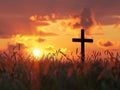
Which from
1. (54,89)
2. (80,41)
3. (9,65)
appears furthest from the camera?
(80,41)

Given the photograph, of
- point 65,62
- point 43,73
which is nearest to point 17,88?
point 43,73

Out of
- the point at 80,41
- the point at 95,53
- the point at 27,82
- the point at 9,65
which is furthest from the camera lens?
the point at 80,41

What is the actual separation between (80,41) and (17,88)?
16808 mm

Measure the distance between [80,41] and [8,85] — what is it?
16.4m

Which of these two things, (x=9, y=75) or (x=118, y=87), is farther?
(x=9, y=75)

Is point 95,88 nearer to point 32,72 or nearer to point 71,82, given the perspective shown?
point 71,82

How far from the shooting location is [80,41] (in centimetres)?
2312

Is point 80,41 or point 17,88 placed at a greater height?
point 80,41

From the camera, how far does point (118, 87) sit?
6543 millimetres

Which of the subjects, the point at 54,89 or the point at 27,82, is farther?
the point at 27,82

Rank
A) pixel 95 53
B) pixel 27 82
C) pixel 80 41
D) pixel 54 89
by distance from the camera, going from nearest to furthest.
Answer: pixel 54 89
pixel 27 82
pixel 95 53
pixel 80 41

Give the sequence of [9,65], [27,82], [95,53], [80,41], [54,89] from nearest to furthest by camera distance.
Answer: [54,89], [27,82], [9,65], [95,53], [80,41]

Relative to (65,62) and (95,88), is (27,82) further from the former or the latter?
(65,62)

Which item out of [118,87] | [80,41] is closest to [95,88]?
[118,87]
